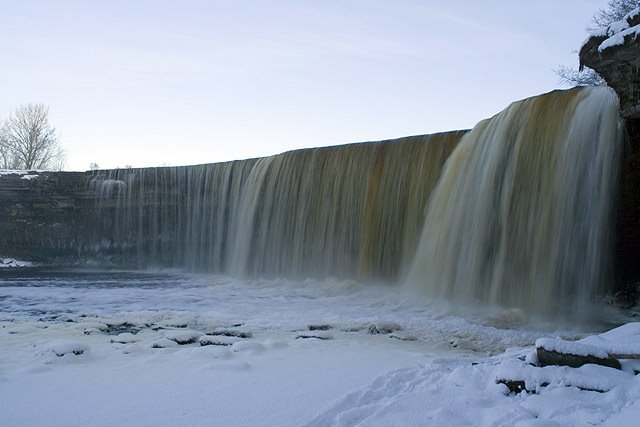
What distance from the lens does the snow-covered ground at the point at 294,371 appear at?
3057 millimetres

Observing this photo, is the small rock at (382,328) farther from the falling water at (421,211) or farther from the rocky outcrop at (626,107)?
the rocky outcrop at (626,107)

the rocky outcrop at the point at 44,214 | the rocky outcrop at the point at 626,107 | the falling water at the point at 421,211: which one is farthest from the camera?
the rocky outcrop at the point at 44,214

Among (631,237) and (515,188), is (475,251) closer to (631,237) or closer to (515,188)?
(515,188)

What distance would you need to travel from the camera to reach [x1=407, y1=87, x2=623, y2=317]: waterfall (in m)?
7.85

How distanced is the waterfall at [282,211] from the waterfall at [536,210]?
2.12 m

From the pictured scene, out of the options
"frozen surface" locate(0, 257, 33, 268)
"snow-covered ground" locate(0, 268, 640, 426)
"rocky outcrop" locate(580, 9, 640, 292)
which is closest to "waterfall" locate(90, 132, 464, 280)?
"frozen surface" locate(0, 257, 33, 268)

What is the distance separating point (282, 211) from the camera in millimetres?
15625

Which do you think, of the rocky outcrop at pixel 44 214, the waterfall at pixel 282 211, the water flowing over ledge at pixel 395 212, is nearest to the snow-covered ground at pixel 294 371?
the water flowing over ledge at pixel 395 212

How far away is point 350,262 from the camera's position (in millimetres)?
13492

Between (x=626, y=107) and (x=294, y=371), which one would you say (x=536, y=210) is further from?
(x=294, y=371)

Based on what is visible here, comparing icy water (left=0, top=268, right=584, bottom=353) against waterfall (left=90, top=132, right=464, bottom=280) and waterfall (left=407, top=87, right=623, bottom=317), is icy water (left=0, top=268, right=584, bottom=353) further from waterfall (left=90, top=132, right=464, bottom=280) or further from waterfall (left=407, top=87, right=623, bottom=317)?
waterfall (left=90, top=132, right=464, bottom=280)

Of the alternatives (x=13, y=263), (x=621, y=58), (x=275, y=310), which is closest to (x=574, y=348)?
(x=621, y=58)

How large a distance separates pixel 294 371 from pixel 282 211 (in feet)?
37.5

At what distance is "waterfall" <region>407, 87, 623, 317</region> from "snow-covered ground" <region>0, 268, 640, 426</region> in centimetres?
80
